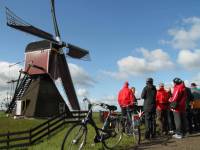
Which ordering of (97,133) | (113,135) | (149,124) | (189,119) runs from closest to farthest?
(97,133) → (113,135) → (149,124) → (189,119)

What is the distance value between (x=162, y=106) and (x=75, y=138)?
19.2 ft

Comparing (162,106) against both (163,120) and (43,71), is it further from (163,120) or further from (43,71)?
A: (43,71)

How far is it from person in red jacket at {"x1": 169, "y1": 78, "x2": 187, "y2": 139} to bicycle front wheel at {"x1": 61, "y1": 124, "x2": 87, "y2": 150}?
4374mm

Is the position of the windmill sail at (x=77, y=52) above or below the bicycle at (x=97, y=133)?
above

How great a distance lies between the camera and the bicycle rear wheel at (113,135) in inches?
364

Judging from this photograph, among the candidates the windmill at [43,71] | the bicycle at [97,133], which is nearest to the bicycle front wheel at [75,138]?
the bicycle at [97,133]

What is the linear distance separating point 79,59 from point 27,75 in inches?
251

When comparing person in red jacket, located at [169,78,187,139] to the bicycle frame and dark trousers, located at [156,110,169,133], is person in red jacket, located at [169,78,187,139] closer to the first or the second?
dark trousers, located at [156,110,169,133]

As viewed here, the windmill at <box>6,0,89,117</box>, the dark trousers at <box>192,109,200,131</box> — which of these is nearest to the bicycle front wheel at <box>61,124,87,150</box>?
the dark trousers at <box>192,109,200,131</box>

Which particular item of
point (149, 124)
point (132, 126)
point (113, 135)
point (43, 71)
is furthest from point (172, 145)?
point (43, 71)

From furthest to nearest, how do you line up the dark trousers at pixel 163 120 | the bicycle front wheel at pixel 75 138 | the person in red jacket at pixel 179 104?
the dark trousers at pixel 163 120 → the person in red jacket at pixel 179 104 → the bicycle front wheel at pixel 75 138

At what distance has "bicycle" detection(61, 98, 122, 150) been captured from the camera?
7805 millimetres

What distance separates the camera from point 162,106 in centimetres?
1316

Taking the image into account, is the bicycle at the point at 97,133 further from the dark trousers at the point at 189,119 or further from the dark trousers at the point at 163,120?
the dark trousers at the point at 189,119
